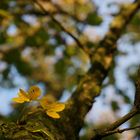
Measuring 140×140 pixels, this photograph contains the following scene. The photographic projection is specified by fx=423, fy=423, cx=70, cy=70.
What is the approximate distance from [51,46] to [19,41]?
23.7 inches

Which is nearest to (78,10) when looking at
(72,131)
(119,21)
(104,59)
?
(119,21)

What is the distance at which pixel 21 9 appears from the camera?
185 inches

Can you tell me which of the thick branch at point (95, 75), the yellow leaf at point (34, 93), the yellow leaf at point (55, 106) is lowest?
the yellow leaf at point (55, 106)

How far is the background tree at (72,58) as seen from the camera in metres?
1.57

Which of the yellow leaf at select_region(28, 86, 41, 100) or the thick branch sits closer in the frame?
the yellow leaf at select_region(28, 86, 41, 100)

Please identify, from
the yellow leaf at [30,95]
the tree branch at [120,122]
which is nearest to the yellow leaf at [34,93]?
the yellow leaf at [30,95]

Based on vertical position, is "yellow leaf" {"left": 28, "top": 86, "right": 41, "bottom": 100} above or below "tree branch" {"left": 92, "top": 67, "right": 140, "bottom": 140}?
above

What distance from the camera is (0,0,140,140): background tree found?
157cm

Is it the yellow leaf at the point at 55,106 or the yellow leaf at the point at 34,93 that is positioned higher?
the yellow leaf at the point at 34,93

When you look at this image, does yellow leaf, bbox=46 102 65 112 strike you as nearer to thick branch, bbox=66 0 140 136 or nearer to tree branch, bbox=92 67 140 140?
tree branch, bbox=92 67 140 140

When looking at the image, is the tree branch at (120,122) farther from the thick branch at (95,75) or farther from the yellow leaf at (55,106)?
the thick branch at (95,75)

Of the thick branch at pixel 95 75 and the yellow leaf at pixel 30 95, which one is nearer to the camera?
the yellow leaf at pixel 30 95

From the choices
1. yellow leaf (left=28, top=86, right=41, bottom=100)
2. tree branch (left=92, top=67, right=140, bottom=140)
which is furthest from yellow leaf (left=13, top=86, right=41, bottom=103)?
tree branch (left=92, top=67, right=140, bottom=140)

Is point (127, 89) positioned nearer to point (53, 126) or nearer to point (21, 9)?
point (21, 9)
